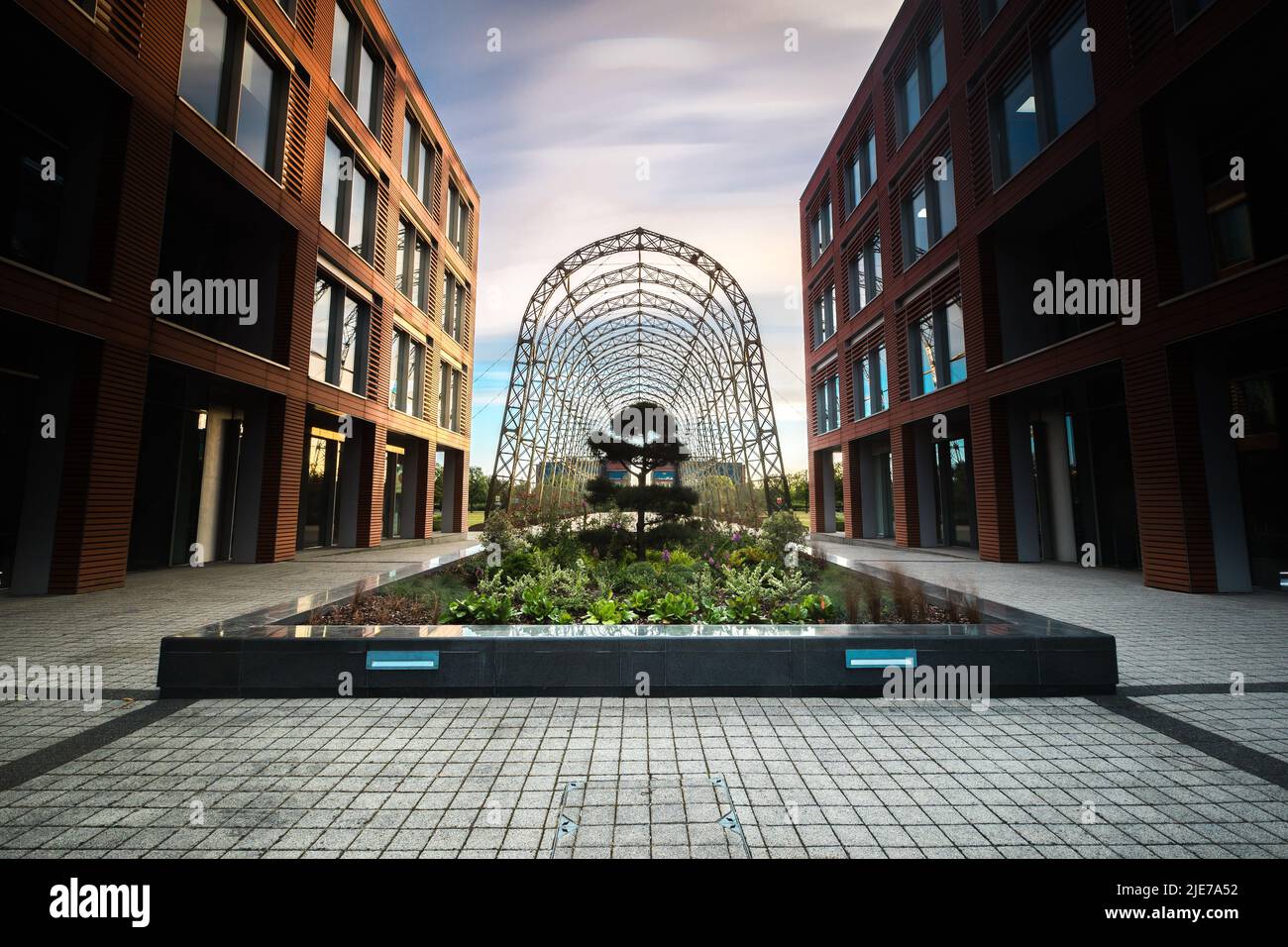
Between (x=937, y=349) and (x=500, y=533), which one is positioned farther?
(x=937, y=349)

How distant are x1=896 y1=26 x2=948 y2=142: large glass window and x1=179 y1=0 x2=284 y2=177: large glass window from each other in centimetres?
2041

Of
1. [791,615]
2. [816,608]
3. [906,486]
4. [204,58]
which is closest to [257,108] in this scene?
[204,58]

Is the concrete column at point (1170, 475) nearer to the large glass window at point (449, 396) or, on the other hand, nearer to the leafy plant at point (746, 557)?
the leafy plant at point (746, 557)

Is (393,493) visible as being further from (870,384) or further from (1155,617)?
(1155,617)

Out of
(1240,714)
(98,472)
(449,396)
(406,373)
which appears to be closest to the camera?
(1240,714)

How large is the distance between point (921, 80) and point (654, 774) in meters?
24.6

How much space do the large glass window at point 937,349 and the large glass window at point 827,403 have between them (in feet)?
23.9

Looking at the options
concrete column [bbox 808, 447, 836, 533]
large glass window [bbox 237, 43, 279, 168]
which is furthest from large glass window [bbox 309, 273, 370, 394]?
concrete column [bbox 808, 447, 836, 533]

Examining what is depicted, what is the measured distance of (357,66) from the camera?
18266mm

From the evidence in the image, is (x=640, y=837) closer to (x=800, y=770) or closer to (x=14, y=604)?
(x=800, y=770)

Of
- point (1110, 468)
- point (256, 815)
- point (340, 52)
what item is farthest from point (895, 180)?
point (256, 815)

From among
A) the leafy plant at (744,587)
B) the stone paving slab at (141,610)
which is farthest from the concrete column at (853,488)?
the stone paving slab at (141,610)

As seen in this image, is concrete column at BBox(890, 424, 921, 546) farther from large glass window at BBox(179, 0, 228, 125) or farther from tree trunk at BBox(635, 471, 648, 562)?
large glass window at BBox(179, 0, 228, 125)

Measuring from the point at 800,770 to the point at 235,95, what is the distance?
18.1 meters
